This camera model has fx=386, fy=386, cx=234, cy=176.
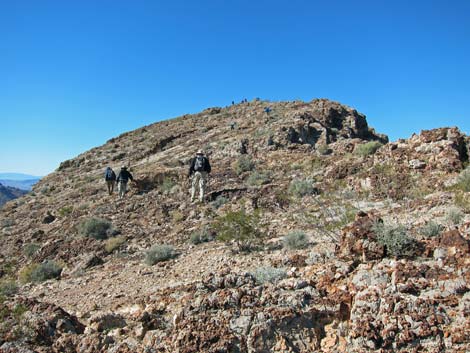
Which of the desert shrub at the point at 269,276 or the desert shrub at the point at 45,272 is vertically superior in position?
the desert shrub at the point at 269,276

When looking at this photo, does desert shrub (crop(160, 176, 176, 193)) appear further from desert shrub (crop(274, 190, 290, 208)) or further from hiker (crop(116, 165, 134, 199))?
desert shrub (crop(274, 190, 290, 208))

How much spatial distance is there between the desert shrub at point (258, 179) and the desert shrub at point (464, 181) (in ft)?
22.6

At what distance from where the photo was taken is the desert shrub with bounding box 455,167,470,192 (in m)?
8.96

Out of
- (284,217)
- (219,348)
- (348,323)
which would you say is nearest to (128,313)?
(219,348)

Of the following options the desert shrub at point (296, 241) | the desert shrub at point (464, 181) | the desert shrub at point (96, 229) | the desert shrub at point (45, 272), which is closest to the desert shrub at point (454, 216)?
the desert shrub at point (464, 181)

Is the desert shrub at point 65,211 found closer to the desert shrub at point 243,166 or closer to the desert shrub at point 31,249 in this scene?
the desert shrub at point 31,249

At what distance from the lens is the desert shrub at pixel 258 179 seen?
48.5 feet

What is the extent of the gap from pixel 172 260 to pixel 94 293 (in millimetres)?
1869

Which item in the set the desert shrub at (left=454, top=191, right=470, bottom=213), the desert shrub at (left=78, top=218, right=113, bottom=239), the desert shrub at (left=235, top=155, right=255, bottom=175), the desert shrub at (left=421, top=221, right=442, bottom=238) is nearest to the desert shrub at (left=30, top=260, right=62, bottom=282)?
the desert shrub at (left=78, top=218, right=113, bottom=239)

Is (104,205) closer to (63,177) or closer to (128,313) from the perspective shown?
(128,313)

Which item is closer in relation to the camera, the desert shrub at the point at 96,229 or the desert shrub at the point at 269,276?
the desert shrub at the point at 269,276

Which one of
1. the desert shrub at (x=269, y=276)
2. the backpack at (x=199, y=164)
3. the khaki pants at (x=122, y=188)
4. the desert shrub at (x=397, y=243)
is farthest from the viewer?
the khaki pants at (x=122, y=188)

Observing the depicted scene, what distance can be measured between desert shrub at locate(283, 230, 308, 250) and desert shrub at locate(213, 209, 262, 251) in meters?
0.96

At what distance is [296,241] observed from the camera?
25.3ft
